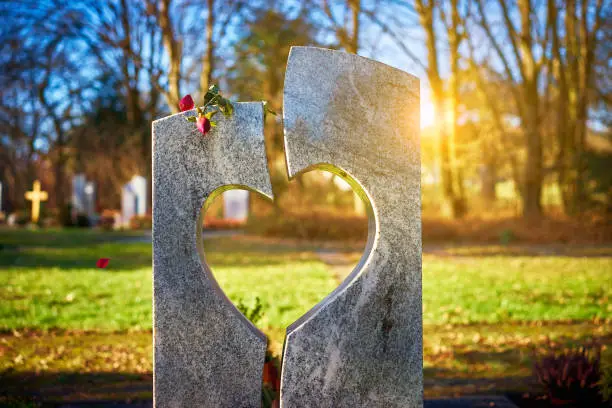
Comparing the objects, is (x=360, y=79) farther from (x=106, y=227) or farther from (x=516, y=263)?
(x=106, y=227)

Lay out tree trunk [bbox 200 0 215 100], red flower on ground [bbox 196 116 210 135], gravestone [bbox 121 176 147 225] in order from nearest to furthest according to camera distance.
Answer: red flower on ground [bbox 196 116 210 135] < tree trunk [bbox 200 0 215 100] < gravestone [bbox 121 176 147 225]

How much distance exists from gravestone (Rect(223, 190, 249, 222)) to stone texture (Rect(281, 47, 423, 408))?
1834 cm

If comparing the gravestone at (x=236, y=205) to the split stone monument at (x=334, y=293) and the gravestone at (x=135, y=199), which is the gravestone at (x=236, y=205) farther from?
the split stone monument at (x=334, y=293)

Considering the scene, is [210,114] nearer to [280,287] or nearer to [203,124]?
[203,124]

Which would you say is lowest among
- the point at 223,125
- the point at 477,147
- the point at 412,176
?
the point at 412,176

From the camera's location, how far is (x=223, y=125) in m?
2.67

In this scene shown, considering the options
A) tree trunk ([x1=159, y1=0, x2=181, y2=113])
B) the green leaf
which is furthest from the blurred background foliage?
the green leaf

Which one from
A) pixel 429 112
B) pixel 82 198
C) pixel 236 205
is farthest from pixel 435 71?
pixel 82 198

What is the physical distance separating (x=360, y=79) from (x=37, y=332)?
440cm

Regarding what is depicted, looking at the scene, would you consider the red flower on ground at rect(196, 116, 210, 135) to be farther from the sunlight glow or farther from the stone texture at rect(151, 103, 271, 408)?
the sunlight glow

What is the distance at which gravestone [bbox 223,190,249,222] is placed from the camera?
21017 millimetres

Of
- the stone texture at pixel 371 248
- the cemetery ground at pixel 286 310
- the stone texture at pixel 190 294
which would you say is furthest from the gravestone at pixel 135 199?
the stone texture at pixel 371 248

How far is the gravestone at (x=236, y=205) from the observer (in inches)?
827

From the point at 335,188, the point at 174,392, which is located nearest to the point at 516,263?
the point at 174,392
